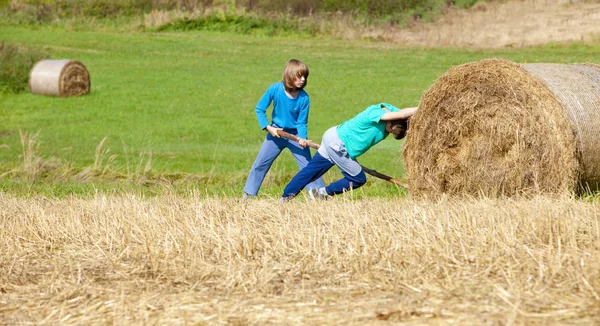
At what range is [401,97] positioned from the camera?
75.7 ft

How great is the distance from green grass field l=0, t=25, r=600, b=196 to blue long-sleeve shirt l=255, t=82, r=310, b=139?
1924 millimetres

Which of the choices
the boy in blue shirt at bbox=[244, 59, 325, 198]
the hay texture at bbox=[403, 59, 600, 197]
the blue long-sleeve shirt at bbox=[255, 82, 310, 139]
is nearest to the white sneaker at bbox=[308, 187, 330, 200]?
the boy in blue shirt at bbox=[244, 59, 325, 198]

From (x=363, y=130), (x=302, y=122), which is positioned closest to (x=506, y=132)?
(x=363, y=130)

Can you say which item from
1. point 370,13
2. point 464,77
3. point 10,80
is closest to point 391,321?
point 464,77

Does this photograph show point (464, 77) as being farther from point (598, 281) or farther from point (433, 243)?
point (598, 281)

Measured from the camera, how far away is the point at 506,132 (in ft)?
32.4

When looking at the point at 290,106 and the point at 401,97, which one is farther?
the point at 401,97

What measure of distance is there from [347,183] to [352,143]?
21.4 inches

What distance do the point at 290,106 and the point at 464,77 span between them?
191 cm

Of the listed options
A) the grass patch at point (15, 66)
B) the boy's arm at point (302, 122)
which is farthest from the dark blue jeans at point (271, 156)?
the grass patch at point (15, 66)

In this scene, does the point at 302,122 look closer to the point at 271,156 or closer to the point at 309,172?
the point at 271,156

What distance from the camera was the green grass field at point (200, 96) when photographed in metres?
16.1

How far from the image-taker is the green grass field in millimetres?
16125

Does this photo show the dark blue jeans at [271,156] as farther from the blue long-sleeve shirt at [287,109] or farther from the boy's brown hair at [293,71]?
the boy's brown hair at [293,71]
